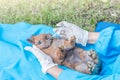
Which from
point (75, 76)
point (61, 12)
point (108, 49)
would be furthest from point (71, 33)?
point (61, 12)

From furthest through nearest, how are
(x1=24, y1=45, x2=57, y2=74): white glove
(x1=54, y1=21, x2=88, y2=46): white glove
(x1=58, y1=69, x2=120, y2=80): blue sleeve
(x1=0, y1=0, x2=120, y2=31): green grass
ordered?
(x1=0, y1=0, x2=120, y2=31): green grass → (x1=54, y1=21, x2=88, y2=46): white glove → (x1=24, y1=45, x2=57, y2=74): white glove → (x1=58, y1=69, x2=120, y2=80): blue sleeve

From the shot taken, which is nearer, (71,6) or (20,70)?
(20,70)

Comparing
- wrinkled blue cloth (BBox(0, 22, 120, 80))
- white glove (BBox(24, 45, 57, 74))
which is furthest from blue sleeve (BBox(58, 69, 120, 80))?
white glove (BBox(24, 45, 57, 74))

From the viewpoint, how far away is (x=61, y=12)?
306cm

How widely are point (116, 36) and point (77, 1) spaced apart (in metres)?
1.04

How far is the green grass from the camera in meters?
2.97

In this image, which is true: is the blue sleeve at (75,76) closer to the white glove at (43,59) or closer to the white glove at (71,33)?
the white glove at (43,59)

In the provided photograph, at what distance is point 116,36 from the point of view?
2.21m

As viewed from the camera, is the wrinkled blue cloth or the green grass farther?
the green grass

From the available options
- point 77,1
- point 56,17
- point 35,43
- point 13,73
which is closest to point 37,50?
point 35,43

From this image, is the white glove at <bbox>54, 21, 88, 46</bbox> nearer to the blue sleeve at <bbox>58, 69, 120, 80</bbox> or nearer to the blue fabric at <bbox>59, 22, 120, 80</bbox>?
the blue fabric at <bbox>59, 22, 120, 80</bbox>

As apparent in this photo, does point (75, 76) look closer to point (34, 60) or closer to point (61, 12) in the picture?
point (34, 60)

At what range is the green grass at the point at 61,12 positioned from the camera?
297 centimetres

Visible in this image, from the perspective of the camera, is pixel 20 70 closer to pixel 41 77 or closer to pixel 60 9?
pixel 41 77
